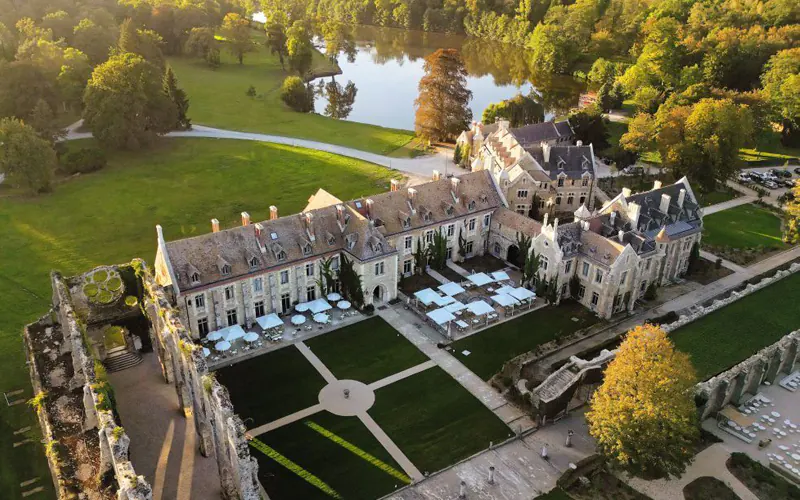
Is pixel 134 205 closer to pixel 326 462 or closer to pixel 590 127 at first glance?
pixel 326 462

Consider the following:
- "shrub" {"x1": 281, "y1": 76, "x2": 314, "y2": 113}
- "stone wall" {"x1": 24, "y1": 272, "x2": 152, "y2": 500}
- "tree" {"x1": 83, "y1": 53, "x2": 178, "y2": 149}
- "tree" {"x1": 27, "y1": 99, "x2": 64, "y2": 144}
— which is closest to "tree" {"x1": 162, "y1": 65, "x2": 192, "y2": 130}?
"tree" {"x1": 83, "y1": 53, "x2": 178, "y2": 149}

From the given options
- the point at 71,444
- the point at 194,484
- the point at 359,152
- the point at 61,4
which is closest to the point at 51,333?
the point at 71,444

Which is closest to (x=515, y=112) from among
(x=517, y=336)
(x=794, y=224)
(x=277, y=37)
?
(x=794, y=224)

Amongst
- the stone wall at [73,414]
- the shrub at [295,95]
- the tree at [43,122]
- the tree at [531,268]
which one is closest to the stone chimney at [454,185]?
the tree at [531,268]

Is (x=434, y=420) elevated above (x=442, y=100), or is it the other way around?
(x=442, y=100)

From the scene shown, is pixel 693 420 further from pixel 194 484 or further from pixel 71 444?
pixel 71 444
